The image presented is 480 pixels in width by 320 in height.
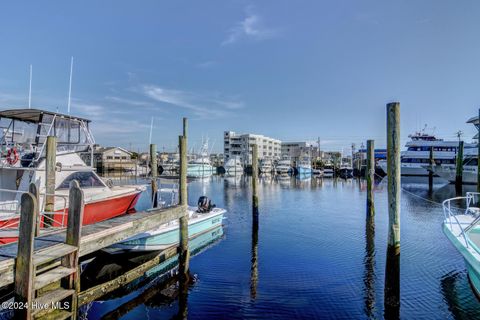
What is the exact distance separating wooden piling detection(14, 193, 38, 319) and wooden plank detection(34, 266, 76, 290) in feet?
0.74

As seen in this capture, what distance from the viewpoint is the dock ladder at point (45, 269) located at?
5023mm

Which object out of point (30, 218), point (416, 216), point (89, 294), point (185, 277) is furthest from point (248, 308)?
point (416, 216)

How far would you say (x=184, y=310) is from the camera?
26.5 feet

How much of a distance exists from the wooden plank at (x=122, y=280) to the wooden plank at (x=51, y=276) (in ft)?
8.92

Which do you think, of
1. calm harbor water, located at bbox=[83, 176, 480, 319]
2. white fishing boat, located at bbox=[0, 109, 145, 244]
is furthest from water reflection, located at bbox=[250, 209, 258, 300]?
white fishing boat, located at bbox=[0, 109, 145, 244]

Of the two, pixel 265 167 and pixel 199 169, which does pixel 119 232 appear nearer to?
pixel 199 169

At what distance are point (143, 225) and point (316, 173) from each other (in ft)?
245

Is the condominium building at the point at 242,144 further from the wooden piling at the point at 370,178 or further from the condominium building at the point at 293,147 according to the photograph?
the wooden piling at the point at 370,178

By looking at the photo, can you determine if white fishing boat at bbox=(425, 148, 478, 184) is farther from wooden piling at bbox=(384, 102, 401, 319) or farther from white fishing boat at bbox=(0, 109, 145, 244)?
white fishing boat at bbox=(0, 109, 145, 244)

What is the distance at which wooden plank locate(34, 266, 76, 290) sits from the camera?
5.35 meters

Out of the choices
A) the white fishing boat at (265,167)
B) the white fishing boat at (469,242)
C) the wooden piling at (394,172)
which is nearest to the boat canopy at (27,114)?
the wooden piling at (394,172)

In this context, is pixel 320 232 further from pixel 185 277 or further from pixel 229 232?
pixel 185 277

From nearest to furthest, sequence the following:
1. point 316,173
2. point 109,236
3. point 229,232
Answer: point 109,236, point 229,232, point 316,173

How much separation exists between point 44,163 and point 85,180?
226 cm
